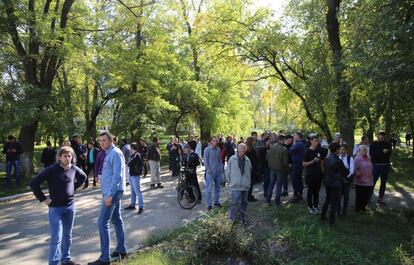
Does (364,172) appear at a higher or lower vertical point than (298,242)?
higher

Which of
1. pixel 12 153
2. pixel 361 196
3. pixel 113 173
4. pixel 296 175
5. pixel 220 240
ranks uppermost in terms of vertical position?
pixel 12 153

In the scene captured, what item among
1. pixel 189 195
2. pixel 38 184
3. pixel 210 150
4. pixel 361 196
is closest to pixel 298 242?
pixel 361 196

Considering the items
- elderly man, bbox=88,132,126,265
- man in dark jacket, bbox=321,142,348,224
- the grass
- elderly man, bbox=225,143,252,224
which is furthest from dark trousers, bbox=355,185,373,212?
elderly man, bbox=88,132,126,265

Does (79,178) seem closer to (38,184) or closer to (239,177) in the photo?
(38,184)

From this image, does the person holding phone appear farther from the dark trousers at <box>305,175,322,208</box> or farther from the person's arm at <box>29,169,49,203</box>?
the person's arm at <box>29,169,49,203</box>

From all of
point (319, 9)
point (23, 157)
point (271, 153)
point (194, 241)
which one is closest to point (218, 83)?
point (319, 9)

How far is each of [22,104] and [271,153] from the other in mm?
8828

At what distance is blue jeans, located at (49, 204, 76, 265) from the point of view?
5.39 meters

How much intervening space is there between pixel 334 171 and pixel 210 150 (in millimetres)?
3095

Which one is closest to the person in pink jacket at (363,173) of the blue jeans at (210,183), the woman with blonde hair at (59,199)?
the blue jeans at (210,183)

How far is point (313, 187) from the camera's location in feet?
29.1

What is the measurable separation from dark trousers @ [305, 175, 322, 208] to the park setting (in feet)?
0.09

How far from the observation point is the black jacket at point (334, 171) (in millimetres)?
7836

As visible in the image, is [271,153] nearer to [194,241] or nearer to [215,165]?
[215,165]
